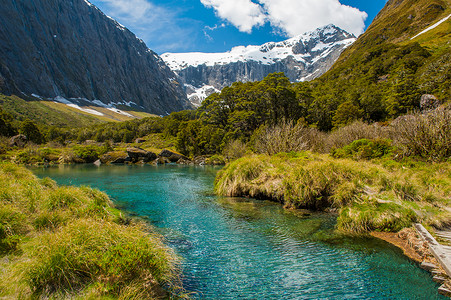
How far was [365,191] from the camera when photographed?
12.2 metres

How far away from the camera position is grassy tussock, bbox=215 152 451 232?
9.92 metres

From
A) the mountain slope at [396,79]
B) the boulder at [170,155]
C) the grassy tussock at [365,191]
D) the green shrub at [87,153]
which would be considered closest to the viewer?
the grassy tussock at [365,191]

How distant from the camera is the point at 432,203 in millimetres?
10500

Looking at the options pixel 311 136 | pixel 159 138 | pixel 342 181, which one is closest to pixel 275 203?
pixel 342 181

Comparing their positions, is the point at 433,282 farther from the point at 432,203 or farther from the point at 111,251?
the point at 111,251

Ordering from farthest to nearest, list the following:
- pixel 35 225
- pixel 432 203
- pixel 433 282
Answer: pixel 432 203 → pixel 35 225 → pixel 433 282

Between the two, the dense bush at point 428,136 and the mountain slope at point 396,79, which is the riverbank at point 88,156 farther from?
the dense bush at point 428,136

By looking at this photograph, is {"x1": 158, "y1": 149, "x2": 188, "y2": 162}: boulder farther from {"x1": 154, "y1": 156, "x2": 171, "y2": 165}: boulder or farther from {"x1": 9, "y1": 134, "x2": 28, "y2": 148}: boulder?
{"x1": 9, "y1": 134, "x2": 28, "y2": 148}: boulder

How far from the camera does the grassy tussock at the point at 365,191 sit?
32.5 feet

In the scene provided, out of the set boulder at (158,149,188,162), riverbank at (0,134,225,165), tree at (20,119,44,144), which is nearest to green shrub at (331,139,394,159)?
riverbank at (0,134,225,165)

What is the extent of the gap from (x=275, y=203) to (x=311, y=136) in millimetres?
19883

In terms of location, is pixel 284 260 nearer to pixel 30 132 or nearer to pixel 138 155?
pixel 138 155

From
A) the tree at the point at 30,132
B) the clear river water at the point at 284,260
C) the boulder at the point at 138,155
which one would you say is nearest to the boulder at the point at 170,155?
the boulder at the point at 138,155

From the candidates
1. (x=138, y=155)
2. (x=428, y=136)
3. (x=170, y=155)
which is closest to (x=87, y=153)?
(x=138, y=155)
